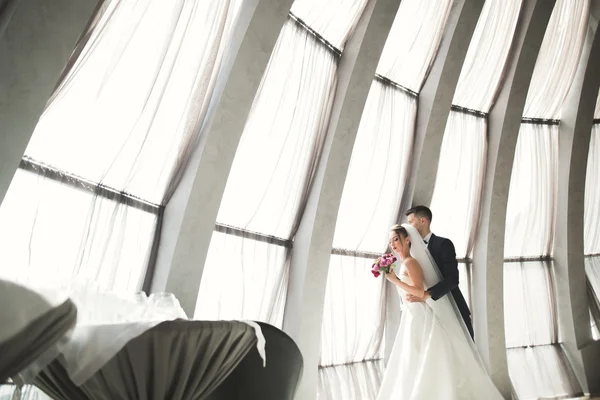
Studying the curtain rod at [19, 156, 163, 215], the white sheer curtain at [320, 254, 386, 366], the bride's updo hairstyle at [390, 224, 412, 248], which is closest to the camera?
the curtain rod at [19, 156, 163, 215]

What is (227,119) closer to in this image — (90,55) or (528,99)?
(90,55)

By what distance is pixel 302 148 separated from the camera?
7188mm

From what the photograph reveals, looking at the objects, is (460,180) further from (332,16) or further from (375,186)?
(332,16)

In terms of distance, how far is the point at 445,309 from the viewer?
18.2ft

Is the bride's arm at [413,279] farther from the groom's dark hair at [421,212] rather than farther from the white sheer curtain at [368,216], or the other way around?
the white sheer curtain at [368,216]

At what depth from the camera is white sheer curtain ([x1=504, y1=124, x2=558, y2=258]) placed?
11.0 meters

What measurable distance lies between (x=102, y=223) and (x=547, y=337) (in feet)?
34.1

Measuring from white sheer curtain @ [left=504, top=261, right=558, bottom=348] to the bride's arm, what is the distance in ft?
21.2

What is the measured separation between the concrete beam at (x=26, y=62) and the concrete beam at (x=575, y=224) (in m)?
10.4

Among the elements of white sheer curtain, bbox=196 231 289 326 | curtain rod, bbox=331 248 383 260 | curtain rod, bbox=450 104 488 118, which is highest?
curtain rod, bbox=450 104 488 118

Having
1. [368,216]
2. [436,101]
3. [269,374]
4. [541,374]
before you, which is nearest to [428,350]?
[269,374]

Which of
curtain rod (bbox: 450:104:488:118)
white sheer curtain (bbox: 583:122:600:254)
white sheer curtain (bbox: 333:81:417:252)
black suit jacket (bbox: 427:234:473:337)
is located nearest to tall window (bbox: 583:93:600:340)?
white sheer curtain (bbox: 583:122:600:254)

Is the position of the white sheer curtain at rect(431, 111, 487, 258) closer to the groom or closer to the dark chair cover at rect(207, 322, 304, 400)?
the groom

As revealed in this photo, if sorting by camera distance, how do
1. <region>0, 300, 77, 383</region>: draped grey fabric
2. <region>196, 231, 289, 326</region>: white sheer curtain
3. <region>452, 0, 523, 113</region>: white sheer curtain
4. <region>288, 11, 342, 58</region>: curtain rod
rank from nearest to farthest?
<region>0, 300, 77, 383</region>: draped grey fabric
<region>196, 231, 289, 326</region>: white sheer curtain
<region>288, 11, 342, 58</region>: curtain rod
<region>452, 0, 523, 113</region>: white sheer curtain
